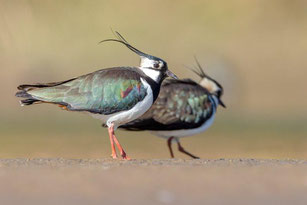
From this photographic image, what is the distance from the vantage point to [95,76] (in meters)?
12.2

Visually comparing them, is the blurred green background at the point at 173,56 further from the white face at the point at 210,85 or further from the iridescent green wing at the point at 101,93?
the iridescent green wing at the point at 101,93

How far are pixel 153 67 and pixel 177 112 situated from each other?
7.39ft

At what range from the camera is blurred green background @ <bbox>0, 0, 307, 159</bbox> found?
21.8 meters

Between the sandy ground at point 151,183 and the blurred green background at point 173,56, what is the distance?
8.85m

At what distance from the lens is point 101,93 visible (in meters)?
12.1

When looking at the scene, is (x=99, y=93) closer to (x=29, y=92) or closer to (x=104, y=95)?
(x=104, y=95)

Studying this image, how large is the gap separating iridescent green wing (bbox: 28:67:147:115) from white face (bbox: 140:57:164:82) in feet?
1.35

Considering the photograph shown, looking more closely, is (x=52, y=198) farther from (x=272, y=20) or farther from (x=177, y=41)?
(x=272, y=20)

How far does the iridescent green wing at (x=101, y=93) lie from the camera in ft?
39.5

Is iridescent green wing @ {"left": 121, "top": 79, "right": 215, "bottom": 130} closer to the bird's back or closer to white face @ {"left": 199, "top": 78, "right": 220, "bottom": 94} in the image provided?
white face @ {"left": 199, "top": 78, "right": 220, "bottom": 94}

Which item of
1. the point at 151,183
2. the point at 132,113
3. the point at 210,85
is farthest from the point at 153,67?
the point at 210,85

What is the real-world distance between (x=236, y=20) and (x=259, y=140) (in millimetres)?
15987

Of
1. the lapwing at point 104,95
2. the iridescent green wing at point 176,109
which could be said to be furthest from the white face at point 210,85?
the lapwing at point 104,95

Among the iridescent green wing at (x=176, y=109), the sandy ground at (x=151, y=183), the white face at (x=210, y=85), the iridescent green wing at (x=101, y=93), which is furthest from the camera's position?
the white face at (x=210, y=85)
